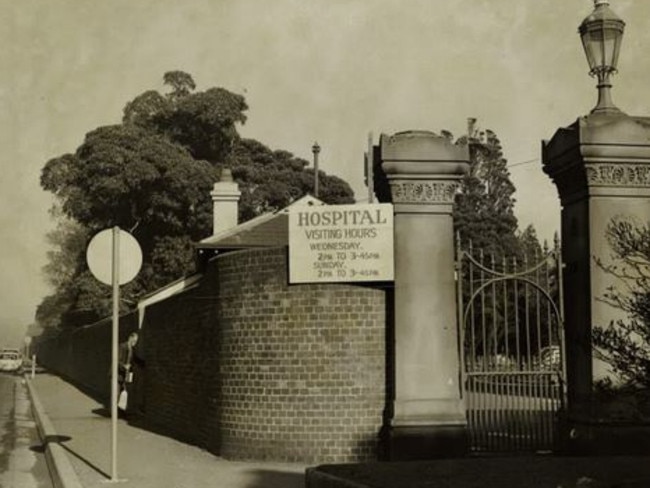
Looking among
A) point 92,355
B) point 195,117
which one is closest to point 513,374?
point 92,355

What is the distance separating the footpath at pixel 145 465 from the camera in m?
9.87

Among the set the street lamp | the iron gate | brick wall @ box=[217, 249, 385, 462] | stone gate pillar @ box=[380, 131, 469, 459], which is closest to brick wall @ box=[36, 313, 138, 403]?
brick wall @ box=[217, 249, 385, 462]

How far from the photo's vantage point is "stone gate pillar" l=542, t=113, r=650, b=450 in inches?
398

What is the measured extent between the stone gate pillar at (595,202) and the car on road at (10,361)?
4871cm

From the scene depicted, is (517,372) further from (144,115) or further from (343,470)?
(144,115)

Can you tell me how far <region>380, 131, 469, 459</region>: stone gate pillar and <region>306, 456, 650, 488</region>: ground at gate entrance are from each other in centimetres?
212

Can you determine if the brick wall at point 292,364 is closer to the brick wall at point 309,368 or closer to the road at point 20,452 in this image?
the brick wall at point 309,368

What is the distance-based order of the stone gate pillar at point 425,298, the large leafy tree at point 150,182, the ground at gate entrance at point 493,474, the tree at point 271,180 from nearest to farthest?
the ground at gate entrance at point 493,474 → the stone gate pillar at point 425,298 → the large leafy tree at point 150,182 → the tree at point 271,180

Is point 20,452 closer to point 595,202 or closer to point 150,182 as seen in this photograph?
point 595,202

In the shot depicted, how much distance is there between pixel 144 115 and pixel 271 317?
3660 cm

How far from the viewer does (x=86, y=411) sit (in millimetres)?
21000

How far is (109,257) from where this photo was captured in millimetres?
10367

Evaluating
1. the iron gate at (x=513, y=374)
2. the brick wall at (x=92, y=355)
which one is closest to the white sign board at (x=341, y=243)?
the iron gate at (x=513, y=374)

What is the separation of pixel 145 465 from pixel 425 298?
13.2 ft
